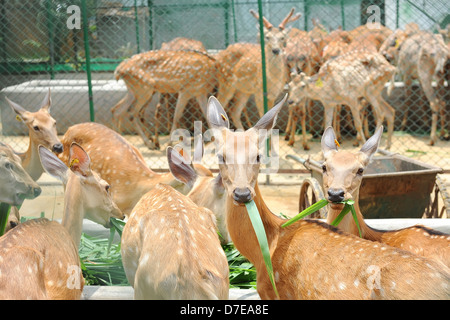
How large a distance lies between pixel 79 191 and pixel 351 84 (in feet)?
21.0

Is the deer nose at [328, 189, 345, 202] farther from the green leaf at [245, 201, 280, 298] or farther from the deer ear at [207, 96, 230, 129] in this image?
the deer ear at [207, 96, 230, 129]

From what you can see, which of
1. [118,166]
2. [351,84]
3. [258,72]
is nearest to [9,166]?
[118,166]

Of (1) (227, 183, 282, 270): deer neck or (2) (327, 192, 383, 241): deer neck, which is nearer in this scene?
(1) (227, 183, 282, 270): deer neck

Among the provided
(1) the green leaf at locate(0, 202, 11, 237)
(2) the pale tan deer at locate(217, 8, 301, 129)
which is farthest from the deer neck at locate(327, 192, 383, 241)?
(2) the pale tan deer at locate(217, 8, 301, 129)

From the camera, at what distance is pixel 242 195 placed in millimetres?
3135

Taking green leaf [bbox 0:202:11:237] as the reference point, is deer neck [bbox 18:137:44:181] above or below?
below

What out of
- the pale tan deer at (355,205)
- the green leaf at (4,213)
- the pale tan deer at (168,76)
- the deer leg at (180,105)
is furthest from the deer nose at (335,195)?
the deer leg at (180,105)

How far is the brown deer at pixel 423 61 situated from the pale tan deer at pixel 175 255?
7.76 metres

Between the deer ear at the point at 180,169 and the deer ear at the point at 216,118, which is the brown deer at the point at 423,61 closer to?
the deer ear at the point at 180,169

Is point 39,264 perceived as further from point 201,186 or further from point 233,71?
point 233,71

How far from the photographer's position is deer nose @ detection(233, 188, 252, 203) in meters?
3.13

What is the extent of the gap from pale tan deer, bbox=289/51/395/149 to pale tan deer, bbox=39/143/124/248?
5.96 m

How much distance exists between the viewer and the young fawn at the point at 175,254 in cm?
260
